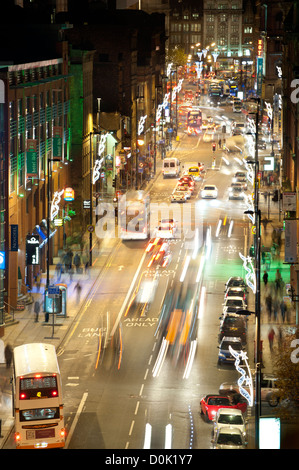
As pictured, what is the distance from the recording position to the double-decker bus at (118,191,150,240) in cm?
9294

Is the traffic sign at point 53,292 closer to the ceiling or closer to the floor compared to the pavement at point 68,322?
closer to the ceiling

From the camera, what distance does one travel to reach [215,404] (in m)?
50.8

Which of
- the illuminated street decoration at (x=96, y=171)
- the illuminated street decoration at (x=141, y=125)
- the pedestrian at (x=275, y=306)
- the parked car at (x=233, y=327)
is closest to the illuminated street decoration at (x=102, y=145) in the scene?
the illuminated street decoration at (x=96, y=171)

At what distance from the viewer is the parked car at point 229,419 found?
47.5m

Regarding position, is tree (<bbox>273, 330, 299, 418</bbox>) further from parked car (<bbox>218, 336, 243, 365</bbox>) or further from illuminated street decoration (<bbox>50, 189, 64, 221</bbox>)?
illuminated street decoration (<bbox>50, 189, 64, 221</bbox>)

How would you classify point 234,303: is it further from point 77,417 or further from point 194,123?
point 194,123

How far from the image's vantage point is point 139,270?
8300cm

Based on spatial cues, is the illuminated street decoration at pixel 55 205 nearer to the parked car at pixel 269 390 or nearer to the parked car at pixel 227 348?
the parked car at pixel 227 348

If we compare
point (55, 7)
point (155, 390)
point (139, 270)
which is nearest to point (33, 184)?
point (139, 270)

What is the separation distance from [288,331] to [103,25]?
237ft

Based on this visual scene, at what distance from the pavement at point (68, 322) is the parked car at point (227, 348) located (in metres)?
1.22

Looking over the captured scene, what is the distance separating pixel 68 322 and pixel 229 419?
2206 cm

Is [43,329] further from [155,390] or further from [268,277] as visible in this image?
[268,277]

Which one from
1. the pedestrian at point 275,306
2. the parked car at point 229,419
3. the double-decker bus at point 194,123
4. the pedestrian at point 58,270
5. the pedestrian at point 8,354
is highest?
the parked car at point 229,419
